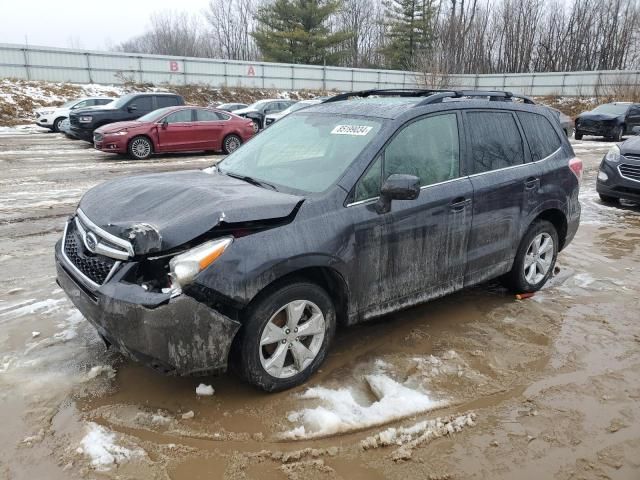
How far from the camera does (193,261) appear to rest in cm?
268

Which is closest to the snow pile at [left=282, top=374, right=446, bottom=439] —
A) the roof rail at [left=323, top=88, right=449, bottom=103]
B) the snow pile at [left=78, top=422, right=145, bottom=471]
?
the snow pile at [left=78, top=422, right=145, bottom=471]

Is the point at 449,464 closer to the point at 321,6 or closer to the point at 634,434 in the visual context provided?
the point at 634,434

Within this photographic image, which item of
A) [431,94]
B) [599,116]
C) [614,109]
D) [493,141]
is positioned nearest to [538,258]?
[493,141]

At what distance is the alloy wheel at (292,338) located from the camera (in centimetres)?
301

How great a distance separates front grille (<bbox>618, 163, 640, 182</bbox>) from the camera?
8453 millimetres

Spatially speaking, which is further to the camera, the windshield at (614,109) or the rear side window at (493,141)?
the windshield at (614,109)

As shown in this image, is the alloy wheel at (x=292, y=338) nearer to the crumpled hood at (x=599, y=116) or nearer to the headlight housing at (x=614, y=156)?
the headlight housing at (x=614, y=156)

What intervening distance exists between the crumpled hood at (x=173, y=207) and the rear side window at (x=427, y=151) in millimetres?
848

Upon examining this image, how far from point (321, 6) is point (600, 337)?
49.2 m

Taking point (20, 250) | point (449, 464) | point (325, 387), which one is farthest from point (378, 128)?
point (20, 250)

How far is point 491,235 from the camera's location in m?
4.14

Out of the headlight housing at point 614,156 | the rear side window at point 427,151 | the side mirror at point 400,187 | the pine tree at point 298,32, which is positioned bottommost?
the headlight housing at point 614,156

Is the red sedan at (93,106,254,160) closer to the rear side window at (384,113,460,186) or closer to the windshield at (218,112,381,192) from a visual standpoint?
the windshield at (218,112,381,192)

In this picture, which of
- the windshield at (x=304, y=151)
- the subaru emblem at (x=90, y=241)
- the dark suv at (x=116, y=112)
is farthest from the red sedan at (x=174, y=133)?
the subaru emblem at (x=90, y=241)
